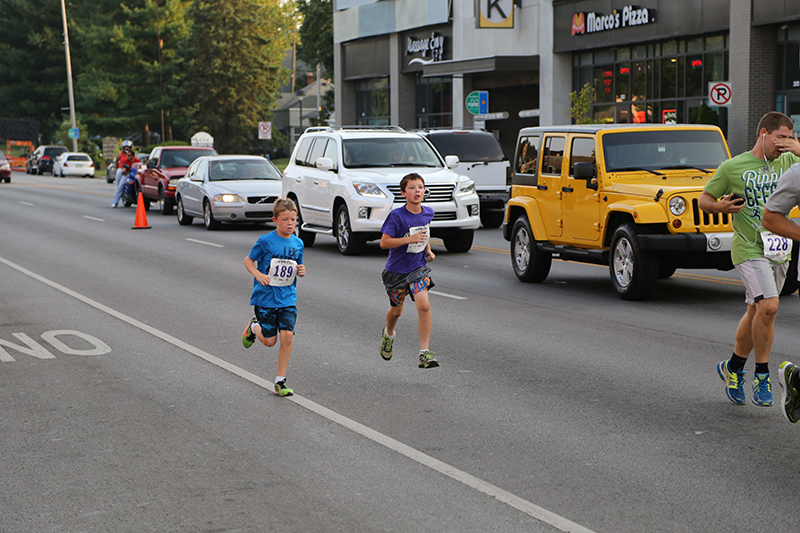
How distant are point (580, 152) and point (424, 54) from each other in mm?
34015

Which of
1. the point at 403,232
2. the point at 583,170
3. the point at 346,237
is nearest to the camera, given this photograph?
the point at 403,232

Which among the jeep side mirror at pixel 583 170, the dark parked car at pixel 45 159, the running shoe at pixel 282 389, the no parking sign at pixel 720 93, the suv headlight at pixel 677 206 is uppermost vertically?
the no parking sign at pixel 720 93

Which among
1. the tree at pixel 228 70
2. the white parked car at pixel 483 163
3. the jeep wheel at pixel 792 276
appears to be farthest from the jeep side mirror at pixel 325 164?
the tree at pixel 228 70

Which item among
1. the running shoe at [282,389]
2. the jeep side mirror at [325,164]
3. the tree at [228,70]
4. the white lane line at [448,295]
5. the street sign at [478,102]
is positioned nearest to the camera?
the running shoe at [282,389]

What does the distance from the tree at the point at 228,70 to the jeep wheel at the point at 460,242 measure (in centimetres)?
6411

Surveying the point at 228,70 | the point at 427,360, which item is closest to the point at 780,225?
the point at 427,360

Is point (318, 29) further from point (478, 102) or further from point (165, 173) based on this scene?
point (165, 173)

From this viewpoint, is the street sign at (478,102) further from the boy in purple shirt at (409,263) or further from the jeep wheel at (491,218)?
the boy in purple shirt at (409,263)

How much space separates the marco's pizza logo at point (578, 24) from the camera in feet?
119

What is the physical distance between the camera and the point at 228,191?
79.3 ft

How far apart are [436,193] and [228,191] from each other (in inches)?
299

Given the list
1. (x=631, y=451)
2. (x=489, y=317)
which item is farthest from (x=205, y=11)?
(x=631, y=451)

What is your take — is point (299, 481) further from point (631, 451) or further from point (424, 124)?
point (424, 124)

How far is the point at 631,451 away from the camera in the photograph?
6.23m
